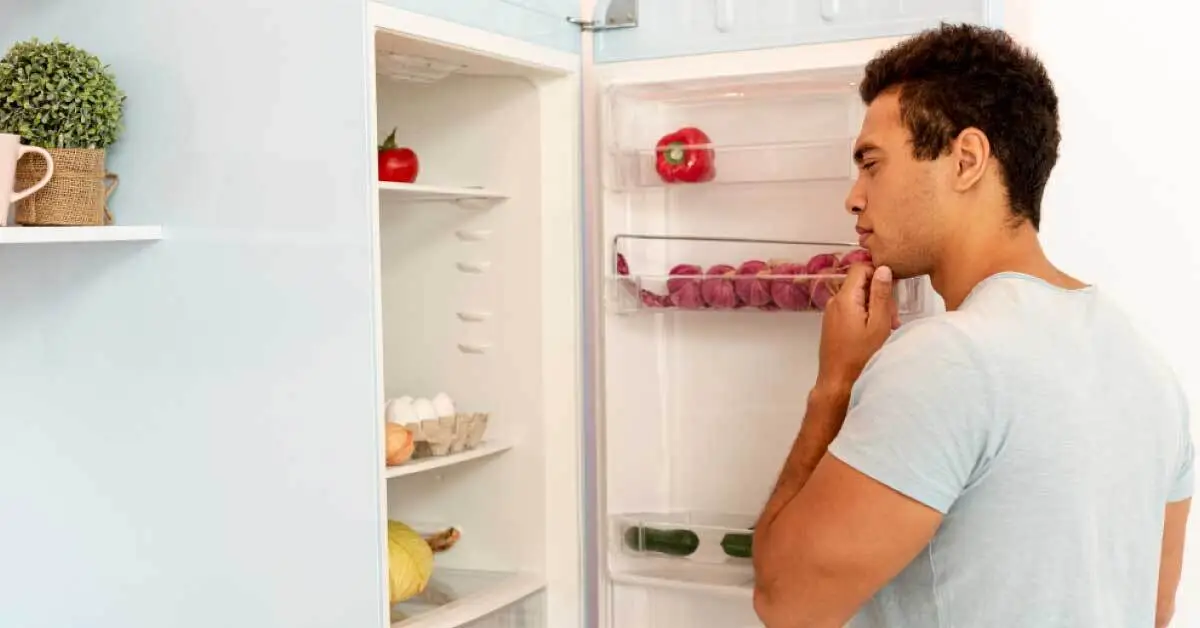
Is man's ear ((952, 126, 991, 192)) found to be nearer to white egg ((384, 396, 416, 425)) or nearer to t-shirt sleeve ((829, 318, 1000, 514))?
t-shirt sleeve ((829, 318, 1000, 514))

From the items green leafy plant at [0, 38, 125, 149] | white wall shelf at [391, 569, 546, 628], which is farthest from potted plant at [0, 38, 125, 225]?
white wall shelf at [391, 569, 546, 628]

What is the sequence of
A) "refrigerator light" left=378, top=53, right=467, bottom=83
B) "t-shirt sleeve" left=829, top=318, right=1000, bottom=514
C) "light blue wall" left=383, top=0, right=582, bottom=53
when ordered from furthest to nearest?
1. "refrigerator light" left=378, top=53, right=467, bottom=83
2. "light blue wall" left=383, top=0, right=582, bottom=53
3. "t-shirt sleeve" left=829, top=318, right=1000, bottom=514

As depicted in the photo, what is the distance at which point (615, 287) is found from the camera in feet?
5.82

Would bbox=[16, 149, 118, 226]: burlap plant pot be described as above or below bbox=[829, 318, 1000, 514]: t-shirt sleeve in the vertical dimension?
above

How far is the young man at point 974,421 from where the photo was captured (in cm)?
116

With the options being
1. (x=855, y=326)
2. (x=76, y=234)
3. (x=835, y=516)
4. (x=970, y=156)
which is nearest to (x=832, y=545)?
(x=835, y=516)

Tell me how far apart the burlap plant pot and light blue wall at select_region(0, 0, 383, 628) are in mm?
73

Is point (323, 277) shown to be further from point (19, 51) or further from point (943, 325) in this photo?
point (943, 325)

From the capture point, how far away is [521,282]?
1858mm

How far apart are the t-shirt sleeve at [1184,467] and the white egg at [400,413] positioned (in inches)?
36.3

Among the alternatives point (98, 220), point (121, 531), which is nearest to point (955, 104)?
point (98, 220)

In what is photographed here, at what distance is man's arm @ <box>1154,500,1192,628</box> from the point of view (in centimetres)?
141

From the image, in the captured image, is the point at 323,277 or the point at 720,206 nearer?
the point at 323,277

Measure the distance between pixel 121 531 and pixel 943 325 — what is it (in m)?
1.04
